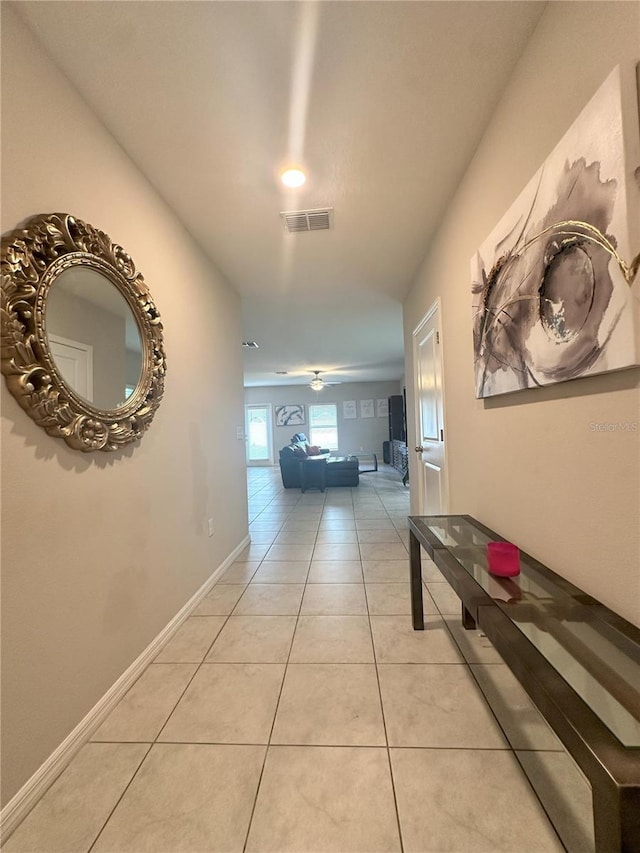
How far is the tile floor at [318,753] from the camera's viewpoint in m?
0.95

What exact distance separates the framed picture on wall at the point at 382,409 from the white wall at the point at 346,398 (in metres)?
0.09

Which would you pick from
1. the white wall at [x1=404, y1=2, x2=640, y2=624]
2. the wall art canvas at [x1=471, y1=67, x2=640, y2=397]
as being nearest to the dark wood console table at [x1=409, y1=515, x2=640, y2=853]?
the white wall at [x1=404, y1=2, x2=640, y2=624]

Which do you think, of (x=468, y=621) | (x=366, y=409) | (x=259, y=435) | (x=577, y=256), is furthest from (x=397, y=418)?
(x=577, y=256)

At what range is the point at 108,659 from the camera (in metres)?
1.41

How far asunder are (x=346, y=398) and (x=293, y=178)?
851cm

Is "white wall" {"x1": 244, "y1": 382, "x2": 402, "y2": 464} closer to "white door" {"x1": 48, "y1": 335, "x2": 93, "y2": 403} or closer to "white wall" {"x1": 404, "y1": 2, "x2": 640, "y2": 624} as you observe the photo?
"white wall" {"x1": 404, "y1": 2, "x2": 640, "y2": 624}

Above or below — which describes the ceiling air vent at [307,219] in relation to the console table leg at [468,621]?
above

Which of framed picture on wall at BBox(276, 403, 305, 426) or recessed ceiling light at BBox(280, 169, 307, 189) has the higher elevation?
recessed ceiling light at BBox(280, 169, 307, 189)

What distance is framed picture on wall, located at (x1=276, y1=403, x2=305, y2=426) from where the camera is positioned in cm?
1025

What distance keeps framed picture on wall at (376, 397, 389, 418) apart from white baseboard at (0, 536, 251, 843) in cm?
877

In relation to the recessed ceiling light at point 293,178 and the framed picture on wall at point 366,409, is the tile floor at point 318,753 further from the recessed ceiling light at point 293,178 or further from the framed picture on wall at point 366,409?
the framed picture on wall at point 366,409

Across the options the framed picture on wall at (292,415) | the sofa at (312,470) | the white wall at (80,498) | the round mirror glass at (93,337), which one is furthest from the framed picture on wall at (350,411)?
the round mirror glass at (93,337)

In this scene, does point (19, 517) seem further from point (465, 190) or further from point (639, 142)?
point (465, 190)

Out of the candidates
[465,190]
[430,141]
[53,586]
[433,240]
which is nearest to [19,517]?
[53,586]
